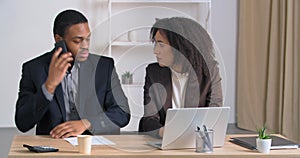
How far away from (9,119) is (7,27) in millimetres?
857

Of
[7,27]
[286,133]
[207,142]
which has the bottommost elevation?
[286,133]

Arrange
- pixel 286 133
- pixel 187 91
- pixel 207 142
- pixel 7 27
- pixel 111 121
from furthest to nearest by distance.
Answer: pixel 7 27 < pixel 286 133 < pixel 111 121 < pixel 187 91 < pixel 207 142

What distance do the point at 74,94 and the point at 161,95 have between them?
0.40 meters

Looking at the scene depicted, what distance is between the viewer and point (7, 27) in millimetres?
5145

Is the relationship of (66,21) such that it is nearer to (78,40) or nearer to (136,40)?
(78,40)

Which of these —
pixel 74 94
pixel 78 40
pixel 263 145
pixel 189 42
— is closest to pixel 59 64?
pixel 78 40

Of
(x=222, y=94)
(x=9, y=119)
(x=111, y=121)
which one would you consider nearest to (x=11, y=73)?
(x=9, y=119)

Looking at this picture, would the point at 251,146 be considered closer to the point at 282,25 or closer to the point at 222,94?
the point at 222,94

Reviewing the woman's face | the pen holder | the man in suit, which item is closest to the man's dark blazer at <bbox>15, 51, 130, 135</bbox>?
the man in suit

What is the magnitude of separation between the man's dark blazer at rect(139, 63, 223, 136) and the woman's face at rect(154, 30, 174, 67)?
0.24ft

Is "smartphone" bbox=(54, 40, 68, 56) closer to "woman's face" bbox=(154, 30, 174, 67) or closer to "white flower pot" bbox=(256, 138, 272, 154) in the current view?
"woman's face" bbox=(154, 30, 174, 67)

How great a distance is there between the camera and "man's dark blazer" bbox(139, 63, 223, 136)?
215cm

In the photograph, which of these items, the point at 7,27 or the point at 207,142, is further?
the point at 7,27

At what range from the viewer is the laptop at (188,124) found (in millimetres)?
1979
